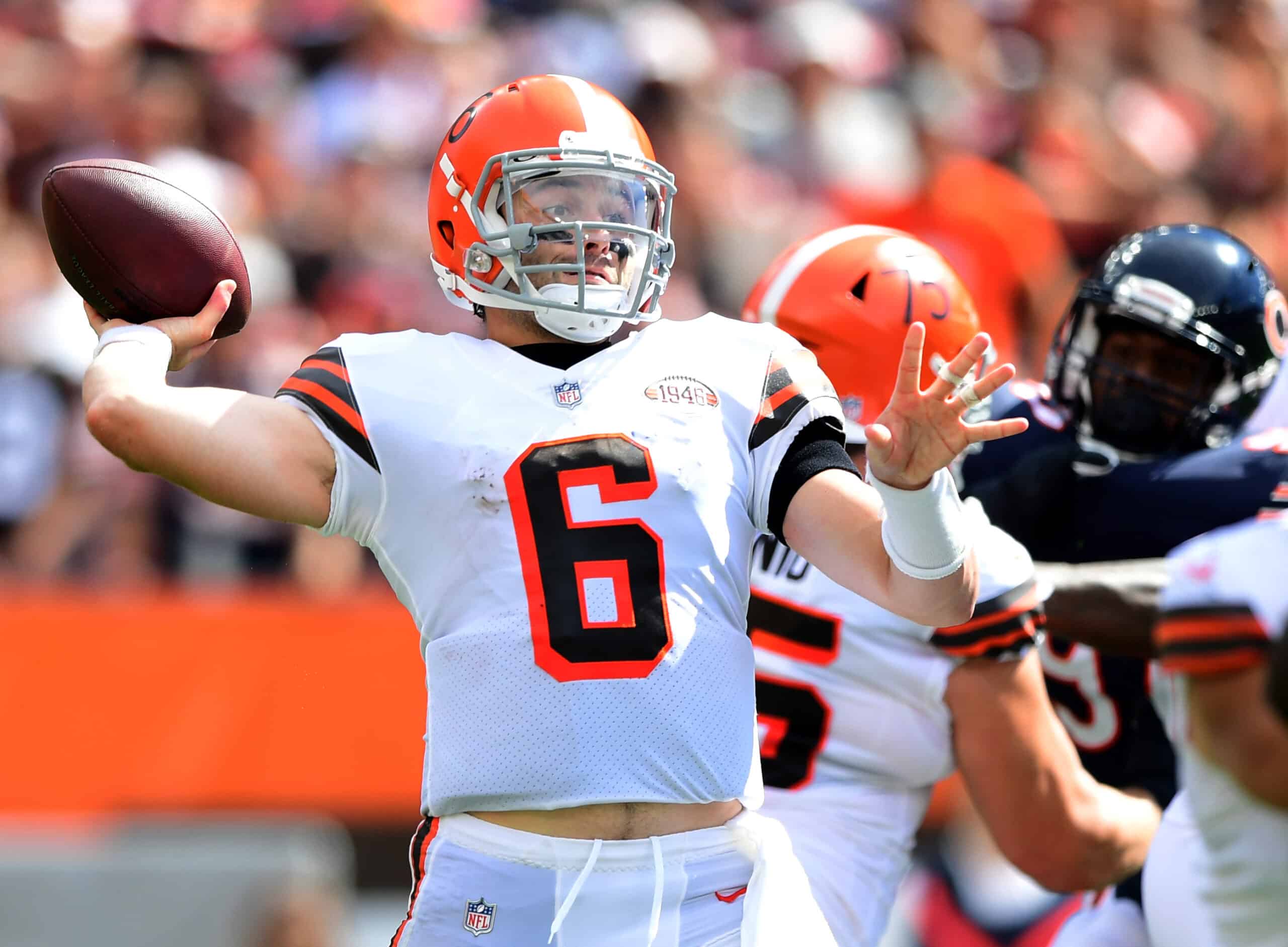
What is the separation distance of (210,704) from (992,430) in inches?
171

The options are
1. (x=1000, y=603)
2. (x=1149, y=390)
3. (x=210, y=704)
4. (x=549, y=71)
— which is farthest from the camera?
(x=549, y=71)

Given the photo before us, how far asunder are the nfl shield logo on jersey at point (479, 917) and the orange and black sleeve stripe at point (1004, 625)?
97cm

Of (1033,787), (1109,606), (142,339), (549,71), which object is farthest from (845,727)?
(549,71)

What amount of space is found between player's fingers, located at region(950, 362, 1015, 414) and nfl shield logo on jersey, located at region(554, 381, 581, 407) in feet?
1.89

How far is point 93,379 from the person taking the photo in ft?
8.41

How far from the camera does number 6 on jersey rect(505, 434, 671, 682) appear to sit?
2.56 metres

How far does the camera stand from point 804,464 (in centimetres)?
269

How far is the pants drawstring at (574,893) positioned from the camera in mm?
2521

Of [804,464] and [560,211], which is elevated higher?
[560,211]

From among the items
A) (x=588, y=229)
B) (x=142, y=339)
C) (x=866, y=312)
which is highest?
(x=588, y=229)

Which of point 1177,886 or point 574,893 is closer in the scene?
point 574,893

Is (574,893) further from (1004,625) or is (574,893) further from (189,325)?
(189,325)

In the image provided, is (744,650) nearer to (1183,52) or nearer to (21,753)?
(21,753)

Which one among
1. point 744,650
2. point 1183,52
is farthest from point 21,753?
point 1183,52
